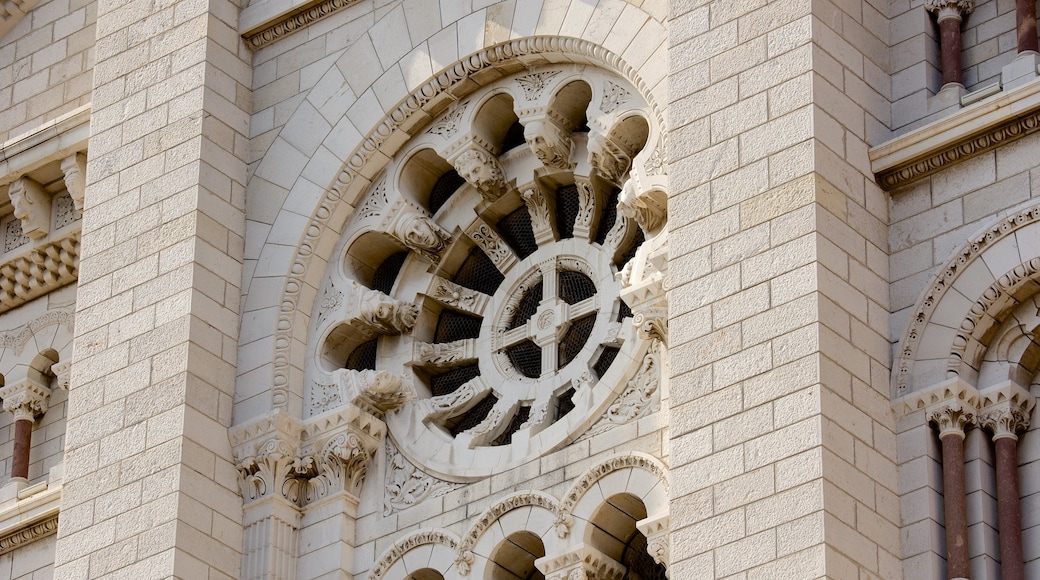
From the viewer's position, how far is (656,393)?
676 inches

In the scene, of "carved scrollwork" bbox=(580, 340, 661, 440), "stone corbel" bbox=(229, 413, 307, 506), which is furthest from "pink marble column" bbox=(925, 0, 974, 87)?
"stone corbel" bbox=(229, 413, 307, 506)

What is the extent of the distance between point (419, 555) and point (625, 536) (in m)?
1.63

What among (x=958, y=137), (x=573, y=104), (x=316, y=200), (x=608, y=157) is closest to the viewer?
(x=958, y=137)

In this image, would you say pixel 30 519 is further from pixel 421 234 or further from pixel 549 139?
pixel 549 139

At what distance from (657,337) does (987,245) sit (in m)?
2.39

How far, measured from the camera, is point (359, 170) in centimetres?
1952

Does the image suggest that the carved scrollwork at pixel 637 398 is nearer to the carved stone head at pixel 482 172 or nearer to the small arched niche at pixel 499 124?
the carved stone head at pixel 482 172

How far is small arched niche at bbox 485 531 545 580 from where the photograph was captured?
684 inches

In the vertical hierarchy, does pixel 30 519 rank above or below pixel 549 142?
below

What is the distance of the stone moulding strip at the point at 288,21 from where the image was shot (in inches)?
794

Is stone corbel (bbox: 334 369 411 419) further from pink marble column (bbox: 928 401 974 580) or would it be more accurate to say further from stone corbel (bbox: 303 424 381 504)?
pink marble column (bbox: 928 401 974 580)

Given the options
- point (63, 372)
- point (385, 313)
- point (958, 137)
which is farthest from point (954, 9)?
point (63, 372)

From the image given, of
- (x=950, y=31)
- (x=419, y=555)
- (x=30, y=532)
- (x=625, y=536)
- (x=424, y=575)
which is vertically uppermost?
(x=950, y=31)

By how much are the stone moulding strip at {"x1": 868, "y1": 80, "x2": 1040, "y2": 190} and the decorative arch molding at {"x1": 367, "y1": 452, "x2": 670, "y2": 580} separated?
2.43m
